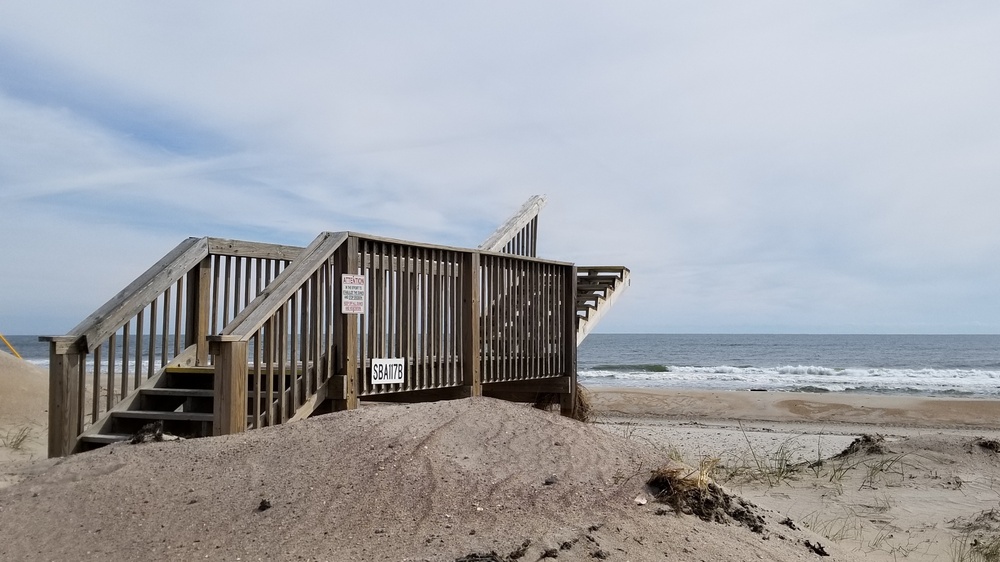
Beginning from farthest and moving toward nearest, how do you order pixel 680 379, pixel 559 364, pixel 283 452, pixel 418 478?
1. pixel 680 379
2. pixel 559 364
3. pixel 283 452
4. pixel 418 478

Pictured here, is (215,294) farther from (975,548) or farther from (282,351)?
(975,548)

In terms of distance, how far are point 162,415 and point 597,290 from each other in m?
7.73

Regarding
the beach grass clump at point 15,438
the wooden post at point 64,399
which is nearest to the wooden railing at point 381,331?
the wooden post at point 64,399

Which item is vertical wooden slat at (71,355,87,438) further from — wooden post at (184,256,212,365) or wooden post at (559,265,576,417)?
wooden post at (559,265,576,417)

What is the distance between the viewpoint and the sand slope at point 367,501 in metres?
3.70

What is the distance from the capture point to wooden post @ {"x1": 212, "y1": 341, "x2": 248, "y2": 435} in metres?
5.32

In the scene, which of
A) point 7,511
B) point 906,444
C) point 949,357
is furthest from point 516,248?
point 949,357

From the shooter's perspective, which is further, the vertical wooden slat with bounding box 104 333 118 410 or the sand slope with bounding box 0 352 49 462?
the sand slope with bounding box 0 352 49 462

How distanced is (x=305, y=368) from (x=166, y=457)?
1.49 meters

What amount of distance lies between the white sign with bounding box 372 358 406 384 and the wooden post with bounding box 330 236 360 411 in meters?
0.24

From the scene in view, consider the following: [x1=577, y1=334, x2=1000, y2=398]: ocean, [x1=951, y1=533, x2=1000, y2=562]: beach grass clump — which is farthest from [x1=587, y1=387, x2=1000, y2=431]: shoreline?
[x1=951, y1=533, x2=1000, y2=562]: beach grass clump

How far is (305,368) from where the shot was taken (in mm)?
6121

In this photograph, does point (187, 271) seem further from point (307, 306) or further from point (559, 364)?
point (559, 364)

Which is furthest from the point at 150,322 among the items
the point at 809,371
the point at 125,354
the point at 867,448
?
the point at 809,371
